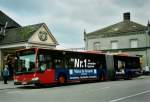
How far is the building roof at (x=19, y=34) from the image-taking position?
145 feet

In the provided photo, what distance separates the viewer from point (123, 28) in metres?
72.9

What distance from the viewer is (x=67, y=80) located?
102ft

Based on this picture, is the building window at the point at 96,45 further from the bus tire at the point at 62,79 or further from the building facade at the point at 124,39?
the bus tire at the point at 62,79

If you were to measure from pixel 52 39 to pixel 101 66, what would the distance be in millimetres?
12522

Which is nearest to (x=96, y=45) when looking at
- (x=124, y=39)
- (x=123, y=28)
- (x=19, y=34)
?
(x=124, y=39)

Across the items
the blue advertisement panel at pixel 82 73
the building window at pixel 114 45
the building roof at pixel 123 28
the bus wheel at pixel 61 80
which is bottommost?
the bus wheel at pixel 61 80

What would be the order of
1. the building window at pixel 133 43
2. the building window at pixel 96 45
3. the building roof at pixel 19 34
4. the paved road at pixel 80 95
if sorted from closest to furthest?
the paved road at pixel 80 95 → the building roof at pixel 19 34 → the building window at pixel 133 43 → the building window at pixel 96 45

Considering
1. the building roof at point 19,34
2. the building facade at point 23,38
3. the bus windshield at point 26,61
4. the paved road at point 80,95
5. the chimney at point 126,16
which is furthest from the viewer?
the chimney at point 126,16

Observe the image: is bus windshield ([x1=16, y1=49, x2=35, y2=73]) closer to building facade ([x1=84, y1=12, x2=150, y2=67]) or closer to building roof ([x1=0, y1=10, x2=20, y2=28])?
building roof ([x1=0, y1=10, x2=20, y2=28])

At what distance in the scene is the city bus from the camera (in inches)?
1093

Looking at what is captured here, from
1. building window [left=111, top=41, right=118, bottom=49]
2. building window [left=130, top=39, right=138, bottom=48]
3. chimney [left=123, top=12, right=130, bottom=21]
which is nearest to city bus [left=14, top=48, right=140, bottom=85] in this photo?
building window [left=130, top=39, right=138, bottom=48]

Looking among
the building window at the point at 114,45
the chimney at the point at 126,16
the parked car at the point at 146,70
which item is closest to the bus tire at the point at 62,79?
the parked car at the point at 146,70

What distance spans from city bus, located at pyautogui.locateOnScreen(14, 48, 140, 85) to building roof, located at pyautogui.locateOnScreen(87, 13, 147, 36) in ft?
102

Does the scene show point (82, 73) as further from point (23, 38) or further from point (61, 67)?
point (23, 38)
